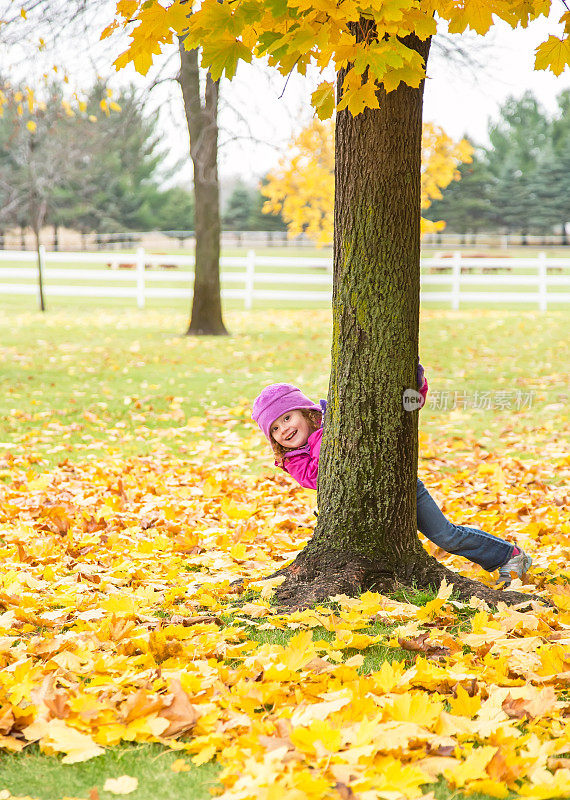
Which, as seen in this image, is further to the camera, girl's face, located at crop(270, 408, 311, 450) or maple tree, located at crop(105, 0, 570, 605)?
girl's face, located at crop(270, 408, 311, 450)

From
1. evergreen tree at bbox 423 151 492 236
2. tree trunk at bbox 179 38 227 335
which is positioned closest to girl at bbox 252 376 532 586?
tree trunk at bbox 179 38 227 335

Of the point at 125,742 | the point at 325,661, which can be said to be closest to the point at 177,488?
the point at 325,661

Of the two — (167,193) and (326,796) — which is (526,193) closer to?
(167,193)

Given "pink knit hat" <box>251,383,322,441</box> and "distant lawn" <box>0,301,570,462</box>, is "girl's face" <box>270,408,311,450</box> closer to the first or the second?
"pink knit hat" <box>251,383,322,441</box>

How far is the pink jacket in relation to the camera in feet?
13.1

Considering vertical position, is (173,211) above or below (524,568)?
above

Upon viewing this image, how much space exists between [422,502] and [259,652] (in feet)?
3.88

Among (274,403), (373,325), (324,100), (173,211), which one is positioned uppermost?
(173,211)

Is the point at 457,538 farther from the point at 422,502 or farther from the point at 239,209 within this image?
the point at 239,209

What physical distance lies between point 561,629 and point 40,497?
11.1ft

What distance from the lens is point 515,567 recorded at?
12.7 ft

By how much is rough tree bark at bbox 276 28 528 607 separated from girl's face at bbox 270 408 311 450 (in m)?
0.22

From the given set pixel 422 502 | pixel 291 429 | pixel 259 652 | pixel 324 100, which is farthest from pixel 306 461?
pixel 324 100

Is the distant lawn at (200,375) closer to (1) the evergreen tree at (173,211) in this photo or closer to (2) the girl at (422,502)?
(2) the girl at (422,502)
